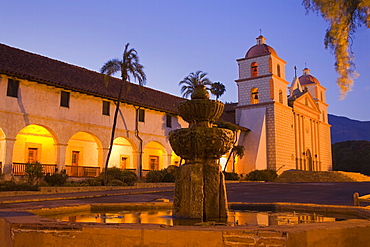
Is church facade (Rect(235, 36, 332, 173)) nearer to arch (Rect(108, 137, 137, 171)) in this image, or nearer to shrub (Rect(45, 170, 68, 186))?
arch (Rect(108, 137, 137, 171))

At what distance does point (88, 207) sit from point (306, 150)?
3853 cm

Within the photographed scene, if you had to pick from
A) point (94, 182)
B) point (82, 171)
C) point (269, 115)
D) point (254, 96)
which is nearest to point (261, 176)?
point (269, 115)

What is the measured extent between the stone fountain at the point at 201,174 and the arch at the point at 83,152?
18.7 metres

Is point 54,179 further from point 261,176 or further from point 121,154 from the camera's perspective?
point 261,176

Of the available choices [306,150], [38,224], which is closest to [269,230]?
[38,224]

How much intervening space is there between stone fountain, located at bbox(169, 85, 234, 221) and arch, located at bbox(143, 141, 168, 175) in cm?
2334

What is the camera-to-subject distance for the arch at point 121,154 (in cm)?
2803

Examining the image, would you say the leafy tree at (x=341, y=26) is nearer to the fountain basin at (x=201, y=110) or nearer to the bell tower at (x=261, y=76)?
the fountain basin at (x=201, y=110)

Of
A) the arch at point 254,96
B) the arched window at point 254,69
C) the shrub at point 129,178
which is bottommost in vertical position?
the shrub at point 129,178

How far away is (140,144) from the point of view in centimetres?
2706

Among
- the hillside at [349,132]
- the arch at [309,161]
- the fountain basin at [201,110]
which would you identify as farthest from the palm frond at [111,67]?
the hillside at [349,132]

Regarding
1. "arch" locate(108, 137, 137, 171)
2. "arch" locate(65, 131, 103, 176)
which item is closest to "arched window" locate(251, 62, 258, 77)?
"arch" locate(108, 137, 137, 171)

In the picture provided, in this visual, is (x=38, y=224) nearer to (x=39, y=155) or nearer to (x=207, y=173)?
(x=207, y=173)

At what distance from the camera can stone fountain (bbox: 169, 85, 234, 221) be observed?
625 centimetres
